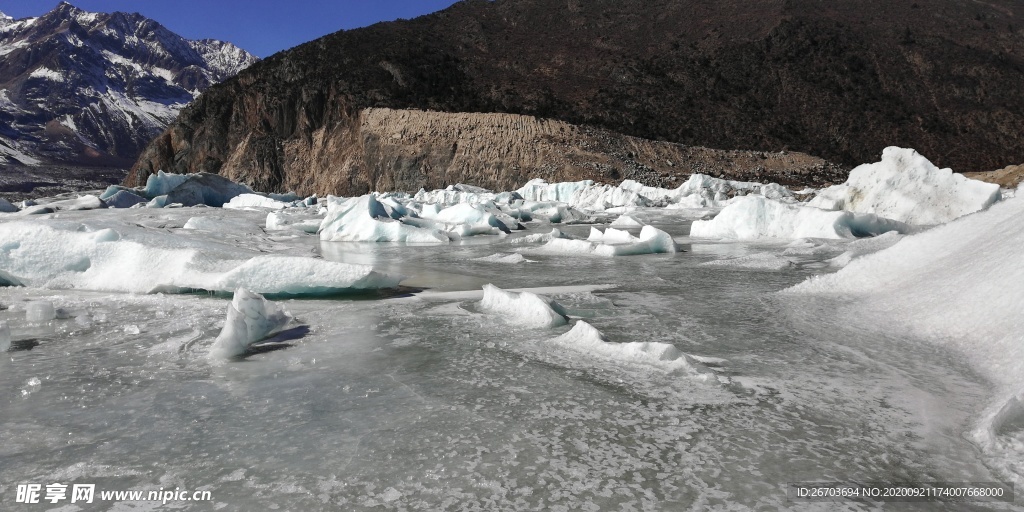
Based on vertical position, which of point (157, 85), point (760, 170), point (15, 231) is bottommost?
point (15, 231)

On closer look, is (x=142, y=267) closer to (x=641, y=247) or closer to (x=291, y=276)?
(x=291, y=276)

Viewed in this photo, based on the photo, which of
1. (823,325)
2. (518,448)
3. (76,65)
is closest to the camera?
(518,448)

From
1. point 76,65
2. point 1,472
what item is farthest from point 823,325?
point 76,65

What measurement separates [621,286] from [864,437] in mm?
3541

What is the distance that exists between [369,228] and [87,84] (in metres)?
148

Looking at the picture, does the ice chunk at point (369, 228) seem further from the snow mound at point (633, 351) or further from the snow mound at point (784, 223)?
the snow mound at point (633, 351)

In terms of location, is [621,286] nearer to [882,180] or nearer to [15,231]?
[15,231]

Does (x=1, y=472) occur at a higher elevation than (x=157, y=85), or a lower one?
lower

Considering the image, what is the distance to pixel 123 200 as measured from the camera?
21672 mm

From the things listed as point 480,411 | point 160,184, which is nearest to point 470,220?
point 480,411

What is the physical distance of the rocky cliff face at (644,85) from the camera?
40.3 metres

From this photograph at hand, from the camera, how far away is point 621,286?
566 cm

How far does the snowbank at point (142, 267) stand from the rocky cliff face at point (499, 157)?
3013 centimetres

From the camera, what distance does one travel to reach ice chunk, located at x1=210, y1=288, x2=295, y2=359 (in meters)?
3.29
